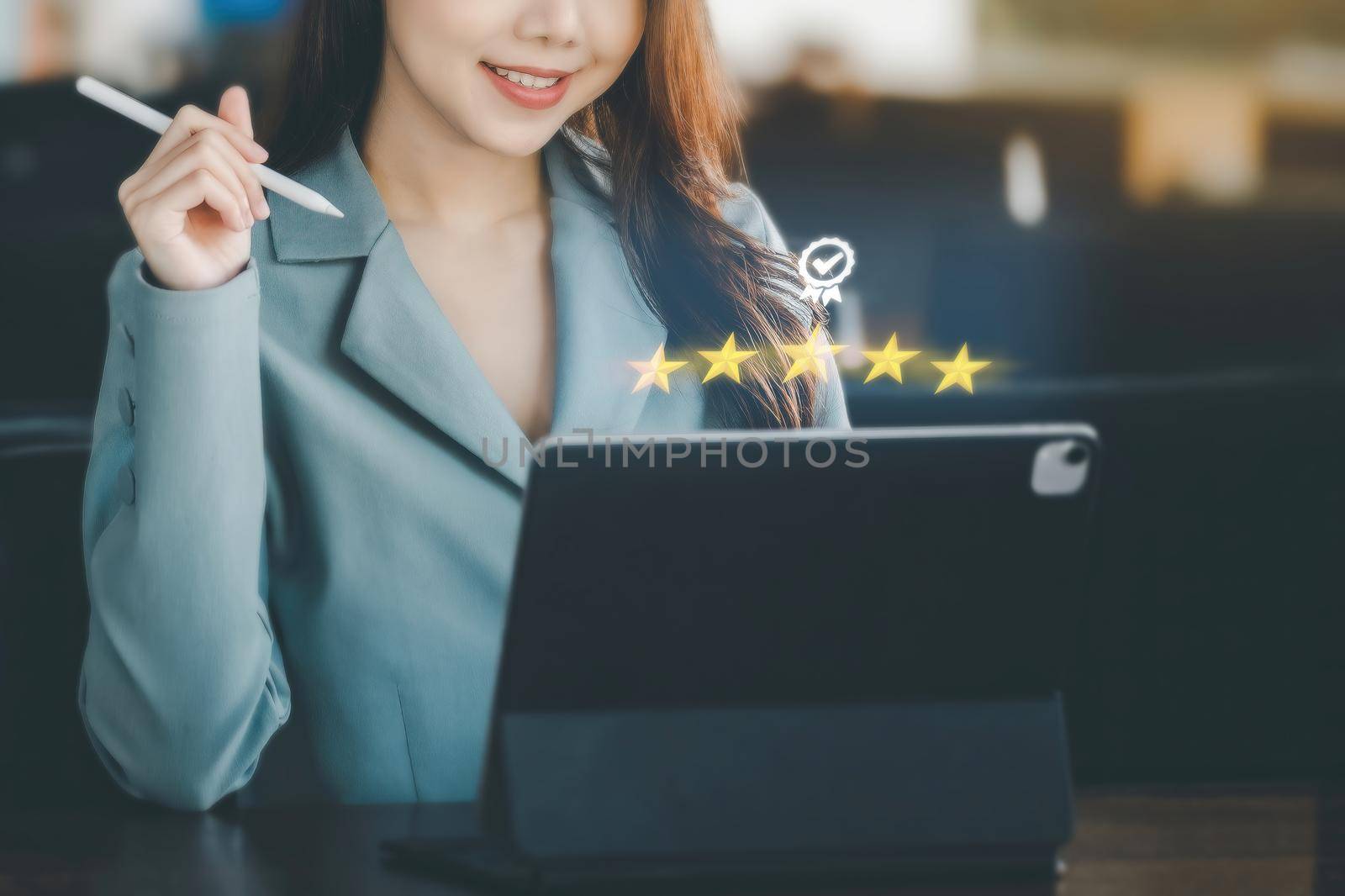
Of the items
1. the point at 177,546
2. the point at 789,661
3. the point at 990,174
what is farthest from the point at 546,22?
the point at 990,174

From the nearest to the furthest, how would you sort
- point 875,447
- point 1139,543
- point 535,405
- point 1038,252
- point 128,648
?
point 875,447, point 128,648, point 535,405, point 1139,543, point 1038,252

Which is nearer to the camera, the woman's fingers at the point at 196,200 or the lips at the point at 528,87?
the woman's fingers at the point at 196,200

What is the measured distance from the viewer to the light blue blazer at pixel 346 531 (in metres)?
0.85

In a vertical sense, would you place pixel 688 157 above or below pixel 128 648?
above

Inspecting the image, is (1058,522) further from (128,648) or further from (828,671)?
(128,648)

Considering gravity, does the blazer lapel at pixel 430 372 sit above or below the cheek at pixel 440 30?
below

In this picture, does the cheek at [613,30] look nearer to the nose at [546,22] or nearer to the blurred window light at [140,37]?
the nose at [546,22]

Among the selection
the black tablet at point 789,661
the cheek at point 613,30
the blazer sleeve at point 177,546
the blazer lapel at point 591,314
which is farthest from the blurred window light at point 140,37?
the black tablet at point 789,661

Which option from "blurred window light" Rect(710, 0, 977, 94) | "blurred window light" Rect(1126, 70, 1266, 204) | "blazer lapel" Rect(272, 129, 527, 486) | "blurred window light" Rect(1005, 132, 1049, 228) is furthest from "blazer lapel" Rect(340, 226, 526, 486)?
"blurred window light" Rect(1126, 70, 1266, 204)

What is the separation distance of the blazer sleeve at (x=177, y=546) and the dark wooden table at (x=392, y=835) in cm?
8

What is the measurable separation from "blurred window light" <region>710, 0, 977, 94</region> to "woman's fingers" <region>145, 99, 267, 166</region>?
8.21 ft

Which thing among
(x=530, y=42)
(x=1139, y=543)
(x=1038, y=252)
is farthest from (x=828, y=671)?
(x=1038, y=252)

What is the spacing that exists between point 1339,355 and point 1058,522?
3312 millimetres

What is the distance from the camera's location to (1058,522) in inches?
24.8
